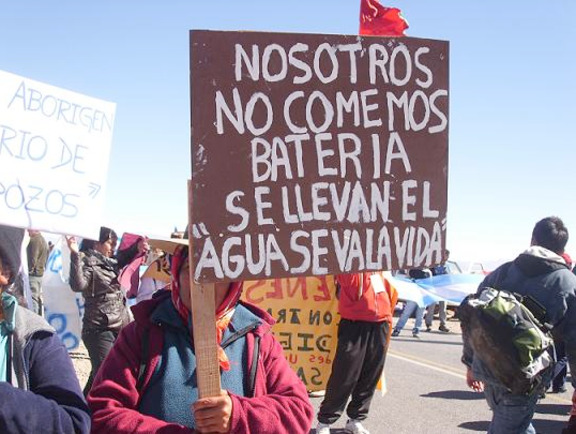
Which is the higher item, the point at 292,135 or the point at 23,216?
the point at 292,135

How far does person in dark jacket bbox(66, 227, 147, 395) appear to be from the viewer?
604cm

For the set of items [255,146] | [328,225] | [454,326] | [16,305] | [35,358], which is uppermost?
[255,146]

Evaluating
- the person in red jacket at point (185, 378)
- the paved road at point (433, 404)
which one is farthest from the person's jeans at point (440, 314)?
the person in red jacket at point (185, 378)

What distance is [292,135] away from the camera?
246cm

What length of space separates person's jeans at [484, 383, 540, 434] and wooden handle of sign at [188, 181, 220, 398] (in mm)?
2258

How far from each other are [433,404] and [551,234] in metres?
3.68

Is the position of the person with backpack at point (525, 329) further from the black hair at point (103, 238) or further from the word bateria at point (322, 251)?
the black hair at point (103, 238)

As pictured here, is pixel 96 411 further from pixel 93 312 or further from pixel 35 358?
pixel 93 312

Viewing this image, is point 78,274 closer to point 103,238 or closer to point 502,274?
point 103,238

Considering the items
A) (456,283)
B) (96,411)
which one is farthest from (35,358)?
(456,283)

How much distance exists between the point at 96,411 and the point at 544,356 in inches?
98.9

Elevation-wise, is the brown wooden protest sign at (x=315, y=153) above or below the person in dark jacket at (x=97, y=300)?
above

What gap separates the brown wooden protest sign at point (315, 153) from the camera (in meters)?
2.34

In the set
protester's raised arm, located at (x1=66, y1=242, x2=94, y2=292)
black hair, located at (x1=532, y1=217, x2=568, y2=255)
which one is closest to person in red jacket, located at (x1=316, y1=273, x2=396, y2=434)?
black hair, located at (x1=532, y1=217, x2=568, y2=255)
